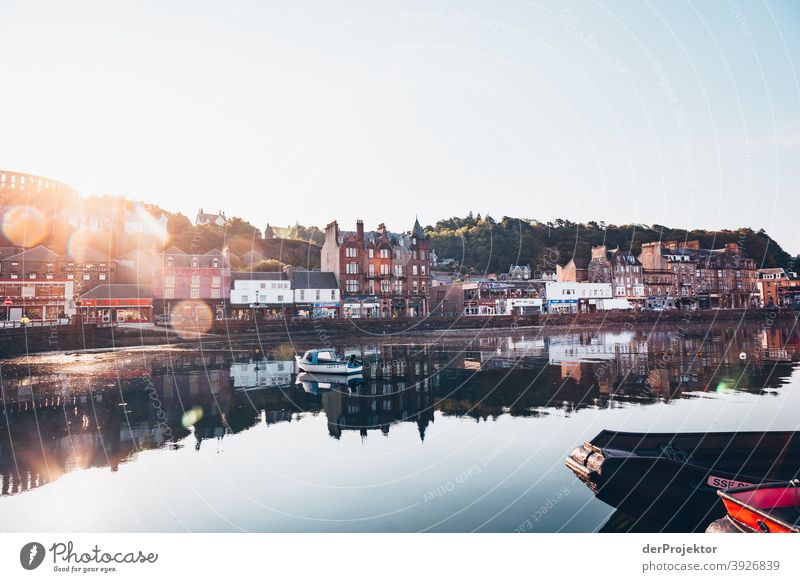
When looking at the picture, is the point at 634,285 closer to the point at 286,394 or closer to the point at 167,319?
the point at 167,319


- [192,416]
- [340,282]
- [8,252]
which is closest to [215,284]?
[340,282]

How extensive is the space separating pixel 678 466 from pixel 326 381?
47.1ft

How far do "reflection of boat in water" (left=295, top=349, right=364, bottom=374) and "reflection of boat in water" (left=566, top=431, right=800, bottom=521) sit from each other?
12.8 m

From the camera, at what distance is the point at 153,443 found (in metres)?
11.3

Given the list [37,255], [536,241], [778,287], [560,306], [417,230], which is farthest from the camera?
[536,241]

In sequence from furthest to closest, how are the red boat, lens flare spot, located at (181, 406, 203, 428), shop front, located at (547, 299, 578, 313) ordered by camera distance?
shop front, located at (547, 299, 578, 313), lens flare spot, located at (181, 406, 203, 428), the red boat

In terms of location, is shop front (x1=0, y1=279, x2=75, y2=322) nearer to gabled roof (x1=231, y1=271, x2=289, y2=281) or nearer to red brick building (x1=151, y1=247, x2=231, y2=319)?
red brick building (x1=151, y1=247, x2=231, y2=319)

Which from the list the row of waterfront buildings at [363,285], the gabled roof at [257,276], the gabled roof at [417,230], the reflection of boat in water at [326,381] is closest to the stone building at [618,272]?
the row of waterfront buildings at [363,285]

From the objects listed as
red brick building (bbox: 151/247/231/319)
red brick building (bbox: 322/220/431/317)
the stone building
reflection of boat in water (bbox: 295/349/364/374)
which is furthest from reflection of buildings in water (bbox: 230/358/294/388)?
the stone building

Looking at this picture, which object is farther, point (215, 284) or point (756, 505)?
point (215, 284)

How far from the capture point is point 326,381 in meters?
20.4

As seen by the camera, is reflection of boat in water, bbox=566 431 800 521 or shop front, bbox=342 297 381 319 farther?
shop front, bbox=342 297 381 319

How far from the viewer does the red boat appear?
253 inches
